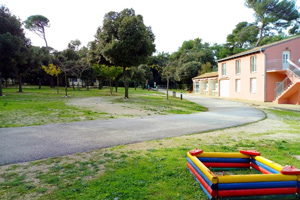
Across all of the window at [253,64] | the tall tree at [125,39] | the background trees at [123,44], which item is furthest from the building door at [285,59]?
the tall tree at [125,39]

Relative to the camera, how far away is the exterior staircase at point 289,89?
22.4m

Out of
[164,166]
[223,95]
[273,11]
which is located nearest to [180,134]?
[164,166]

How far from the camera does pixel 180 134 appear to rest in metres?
7.64

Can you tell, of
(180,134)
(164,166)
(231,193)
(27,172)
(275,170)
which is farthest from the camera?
(180,134)

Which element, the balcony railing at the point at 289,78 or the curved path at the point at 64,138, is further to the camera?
the balcony railing at the point at 289,78

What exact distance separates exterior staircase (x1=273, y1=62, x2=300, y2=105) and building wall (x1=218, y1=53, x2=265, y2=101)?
1813 mm

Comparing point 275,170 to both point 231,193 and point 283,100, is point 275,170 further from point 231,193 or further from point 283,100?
point 283,100

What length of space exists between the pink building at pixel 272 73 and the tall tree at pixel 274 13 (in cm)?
1671

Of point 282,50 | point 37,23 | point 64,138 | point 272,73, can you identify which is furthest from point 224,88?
point 37,23

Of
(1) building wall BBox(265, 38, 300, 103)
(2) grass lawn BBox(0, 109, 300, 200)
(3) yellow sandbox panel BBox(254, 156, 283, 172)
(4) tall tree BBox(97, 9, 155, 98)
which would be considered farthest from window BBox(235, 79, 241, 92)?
(3) yellow sandbox panel BBox(254, 156, 283, 172)

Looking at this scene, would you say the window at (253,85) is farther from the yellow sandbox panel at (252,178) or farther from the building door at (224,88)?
the yellow sandbox panel at (252,178)

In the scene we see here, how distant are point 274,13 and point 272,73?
21843 mm

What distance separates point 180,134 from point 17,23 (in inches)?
1063

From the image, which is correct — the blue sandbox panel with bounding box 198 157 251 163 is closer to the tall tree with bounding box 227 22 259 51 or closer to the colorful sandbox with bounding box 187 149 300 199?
the colorful sandbox with bounding box 187 149 300 199
